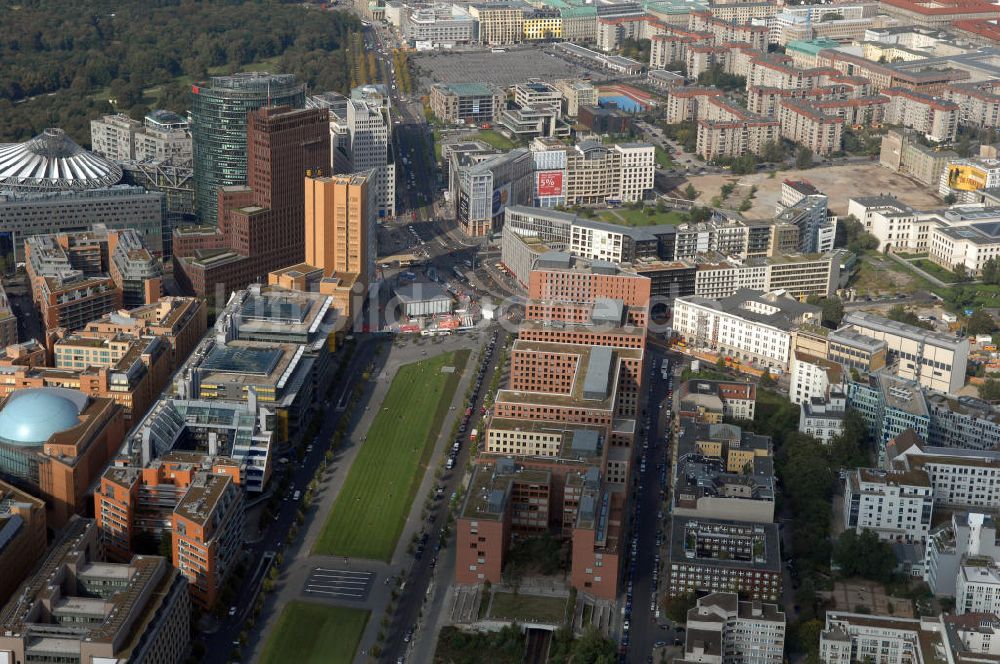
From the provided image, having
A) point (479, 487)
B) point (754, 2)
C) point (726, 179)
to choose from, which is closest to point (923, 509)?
point (479, 487)

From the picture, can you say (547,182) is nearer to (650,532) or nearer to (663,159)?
(663,159)

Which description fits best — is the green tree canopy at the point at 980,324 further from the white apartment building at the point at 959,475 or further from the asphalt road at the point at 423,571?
the asphalt road at the point at 423,571

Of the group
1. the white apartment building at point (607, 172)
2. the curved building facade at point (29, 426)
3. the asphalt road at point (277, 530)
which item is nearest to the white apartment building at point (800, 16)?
the white apartment building at point (607, 172)

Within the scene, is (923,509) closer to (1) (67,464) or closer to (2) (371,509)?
(2) (371,509)

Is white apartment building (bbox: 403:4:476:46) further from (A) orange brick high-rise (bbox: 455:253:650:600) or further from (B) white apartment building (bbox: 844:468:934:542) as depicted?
(B) white apartment building (bbox: 844:468:934:542)

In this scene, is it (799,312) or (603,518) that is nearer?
(603,518)
